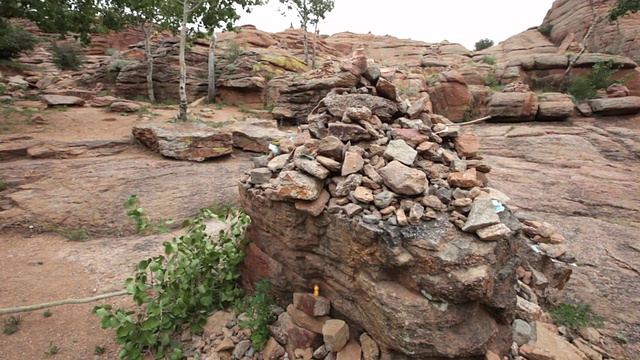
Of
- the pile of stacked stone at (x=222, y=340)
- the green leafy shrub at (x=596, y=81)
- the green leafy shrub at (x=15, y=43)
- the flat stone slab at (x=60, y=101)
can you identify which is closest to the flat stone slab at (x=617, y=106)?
the green leafy shrub at (x=596, y=81)

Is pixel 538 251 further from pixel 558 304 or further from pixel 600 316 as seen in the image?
pixel 600 316

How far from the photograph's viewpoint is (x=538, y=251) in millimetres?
3854

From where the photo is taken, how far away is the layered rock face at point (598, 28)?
1883cm

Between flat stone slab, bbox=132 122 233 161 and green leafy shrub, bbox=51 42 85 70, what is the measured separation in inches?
662

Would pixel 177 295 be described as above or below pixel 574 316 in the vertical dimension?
below

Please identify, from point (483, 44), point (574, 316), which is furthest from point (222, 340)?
point (483, 44)

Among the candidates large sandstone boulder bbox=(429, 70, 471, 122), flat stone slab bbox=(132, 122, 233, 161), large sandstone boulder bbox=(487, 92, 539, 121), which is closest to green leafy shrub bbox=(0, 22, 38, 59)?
flat stone slab bbox=(132, 122, 233, 161)

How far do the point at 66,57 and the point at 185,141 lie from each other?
61.8 feet

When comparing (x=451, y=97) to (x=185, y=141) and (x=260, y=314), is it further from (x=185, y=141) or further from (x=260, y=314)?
(x=260, y=314)

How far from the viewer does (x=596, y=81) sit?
15297 mm

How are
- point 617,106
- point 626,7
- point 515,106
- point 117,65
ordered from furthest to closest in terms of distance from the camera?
point 117,65
point 626,7
point 515,106
point 617,106

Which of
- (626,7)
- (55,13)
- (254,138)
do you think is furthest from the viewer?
(626,7)

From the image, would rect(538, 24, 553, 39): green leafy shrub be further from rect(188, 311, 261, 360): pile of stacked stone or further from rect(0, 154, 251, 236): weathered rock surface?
rect(188, 311, 261, 360): pile of stacked stone

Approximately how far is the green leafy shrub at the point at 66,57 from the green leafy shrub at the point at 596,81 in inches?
1248
